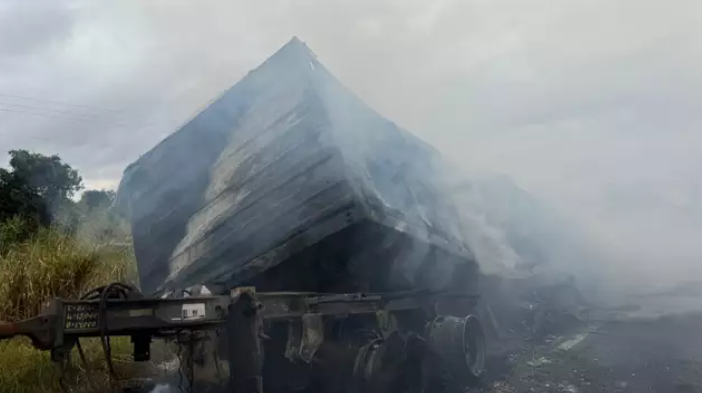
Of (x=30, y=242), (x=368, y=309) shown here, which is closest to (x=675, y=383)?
(x=368, y=309)

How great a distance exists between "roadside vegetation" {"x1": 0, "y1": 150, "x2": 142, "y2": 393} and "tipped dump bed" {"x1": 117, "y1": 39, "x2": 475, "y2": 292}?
3.59 feet

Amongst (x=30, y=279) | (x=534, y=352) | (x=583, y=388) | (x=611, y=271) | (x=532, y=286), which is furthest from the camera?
(x=611, y=271)

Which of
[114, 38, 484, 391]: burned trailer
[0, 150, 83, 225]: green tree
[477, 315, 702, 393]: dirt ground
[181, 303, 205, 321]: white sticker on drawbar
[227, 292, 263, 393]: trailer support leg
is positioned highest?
[0, 150, 83, 225]: green tree

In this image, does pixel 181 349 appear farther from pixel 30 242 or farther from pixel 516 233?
pixel 516 233

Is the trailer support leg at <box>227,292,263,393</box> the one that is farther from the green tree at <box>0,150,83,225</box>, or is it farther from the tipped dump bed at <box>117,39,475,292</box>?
the green tree at <box>0,150,83,225</box>

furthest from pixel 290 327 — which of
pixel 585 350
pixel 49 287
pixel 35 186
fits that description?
pixel 35 186

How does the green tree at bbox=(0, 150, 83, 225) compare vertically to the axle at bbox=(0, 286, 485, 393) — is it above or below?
above

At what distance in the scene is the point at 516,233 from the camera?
40.9ft

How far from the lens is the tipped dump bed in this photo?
6.22 meters

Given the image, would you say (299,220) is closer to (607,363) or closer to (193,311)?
→ (193,311)

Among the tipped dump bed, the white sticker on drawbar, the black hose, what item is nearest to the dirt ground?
the tipped dump bed

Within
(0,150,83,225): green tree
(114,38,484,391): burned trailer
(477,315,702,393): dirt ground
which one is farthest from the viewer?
(0,150,83,225): green tree

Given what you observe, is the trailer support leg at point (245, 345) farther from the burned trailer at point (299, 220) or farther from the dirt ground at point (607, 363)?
the dirt ground at point (607, 363)

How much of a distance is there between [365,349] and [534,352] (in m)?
4.13
